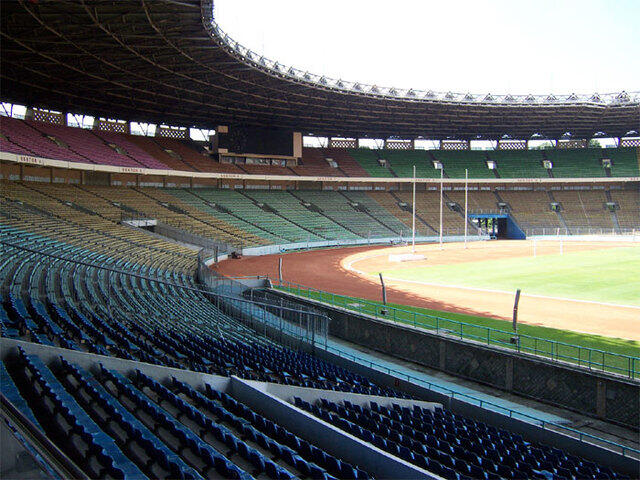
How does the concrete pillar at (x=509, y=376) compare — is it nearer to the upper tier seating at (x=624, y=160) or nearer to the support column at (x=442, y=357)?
the support column at (x=442, y=357)

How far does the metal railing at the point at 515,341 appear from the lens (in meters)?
14.2

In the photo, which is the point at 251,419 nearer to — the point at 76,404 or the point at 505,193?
the point at 76,404

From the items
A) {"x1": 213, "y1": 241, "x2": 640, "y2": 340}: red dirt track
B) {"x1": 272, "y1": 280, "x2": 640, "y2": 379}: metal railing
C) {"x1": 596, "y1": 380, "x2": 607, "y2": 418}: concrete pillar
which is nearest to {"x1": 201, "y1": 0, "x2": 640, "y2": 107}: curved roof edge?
{"x1": 213, "y1": 241, "x2": 640, "y2": 340}: red dirt track

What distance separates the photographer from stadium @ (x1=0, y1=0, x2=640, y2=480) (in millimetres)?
8367

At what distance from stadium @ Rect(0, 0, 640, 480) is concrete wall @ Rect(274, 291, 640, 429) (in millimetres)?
68

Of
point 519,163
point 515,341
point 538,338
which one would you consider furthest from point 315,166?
point 538,338

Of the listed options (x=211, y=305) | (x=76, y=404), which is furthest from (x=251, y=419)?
(x=211, y=305)

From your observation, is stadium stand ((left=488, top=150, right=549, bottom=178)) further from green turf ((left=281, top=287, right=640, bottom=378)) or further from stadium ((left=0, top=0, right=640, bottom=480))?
green turf ((left=281, top=287, right=640, bottom=378))

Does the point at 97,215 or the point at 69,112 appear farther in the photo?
the point at 69,112

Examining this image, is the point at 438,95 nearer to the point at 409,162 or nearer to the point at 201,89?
the point at 409,162

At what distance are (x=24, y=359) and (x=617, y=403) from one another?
46.3 ft

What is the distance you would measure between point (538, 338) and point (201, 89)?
36.1 meters

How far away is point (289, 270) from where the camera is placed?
37.8m

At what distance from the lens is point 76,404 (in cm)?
734
